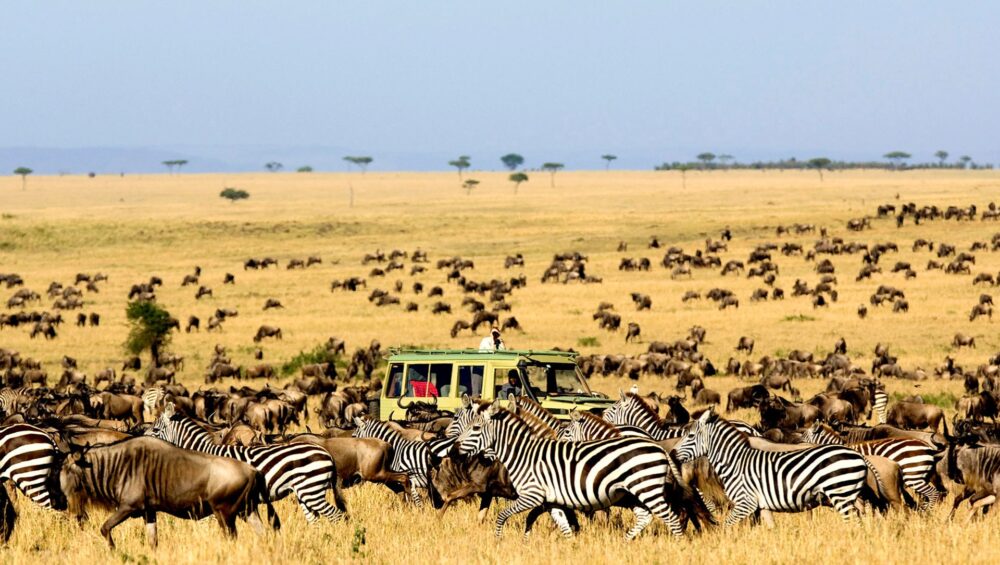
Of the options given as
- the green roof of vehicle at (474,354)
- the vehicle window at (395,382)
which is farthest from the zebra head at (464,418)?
the vehicle window at (395,382)

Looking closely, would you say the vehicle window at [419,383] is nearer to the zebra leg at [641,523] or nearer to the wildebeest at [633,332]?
the zebra leg at [641,523]

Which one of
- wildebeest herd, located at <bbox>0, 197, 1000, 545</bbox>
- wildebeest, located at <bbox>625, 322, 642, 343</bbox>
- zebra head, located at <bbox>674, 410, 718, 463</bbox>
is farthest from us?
wildebeest, located at <bbox>625, 322, 642, 343</bbox>

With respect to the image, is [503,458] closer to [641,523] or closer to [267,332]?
[641,523]

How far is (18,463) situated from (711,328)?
113 ft

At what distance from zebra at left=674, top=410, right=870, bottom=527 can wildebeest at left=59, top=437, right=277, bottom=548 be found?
4429 millimetres

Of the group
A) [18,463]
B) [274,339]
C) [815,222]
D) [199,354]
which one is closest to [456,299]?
[274,339]

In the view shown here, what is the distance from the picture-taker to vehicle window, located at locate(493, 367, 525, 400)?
18.2m

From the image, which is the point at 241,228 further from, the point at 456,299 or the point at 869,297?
the point at 869,297

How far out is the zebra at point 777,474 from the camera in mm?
12359

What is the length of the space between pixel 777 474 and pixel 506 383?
6318mm

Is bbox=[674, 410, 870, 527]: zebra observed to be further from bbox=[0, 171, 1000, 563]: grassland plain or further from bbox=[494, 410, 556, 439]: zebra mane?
bbox=[494, 410, 556, 439]: zebra mane

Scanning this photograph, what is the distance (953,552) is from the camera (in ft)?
35.7

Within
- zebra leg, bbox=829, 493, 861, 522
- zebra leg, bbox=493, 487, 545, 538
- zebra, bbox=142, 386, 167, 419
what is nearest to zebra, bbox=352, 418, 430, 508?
zebra leg, bbox=493, 487, 545, 538

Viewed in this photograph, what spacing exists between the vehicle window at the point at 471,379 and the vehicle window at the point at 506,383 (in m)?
0.22
